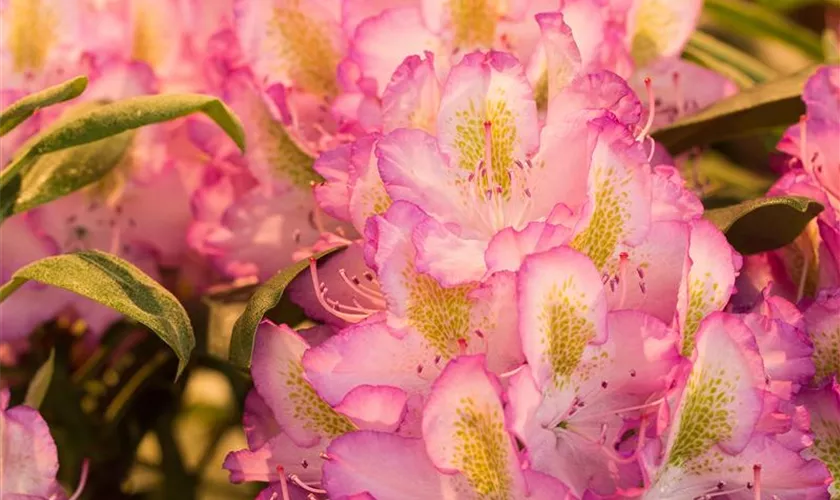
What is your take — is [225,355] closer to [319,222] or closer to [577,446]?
[319,222]

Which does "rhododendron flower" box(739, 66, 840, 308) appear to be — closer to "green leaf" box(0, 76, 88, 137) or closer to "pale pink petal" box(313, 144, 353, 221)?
"pale pink petal" box(313, 144, 353, 221)

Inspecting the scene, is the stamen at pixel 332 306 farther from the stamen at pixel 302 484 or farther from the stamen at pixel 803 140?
the stamen at pixel 803 140

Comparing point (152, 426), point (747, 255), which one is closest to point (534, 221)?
point (747, 255)

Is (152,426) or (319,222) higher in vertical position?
(319,222)

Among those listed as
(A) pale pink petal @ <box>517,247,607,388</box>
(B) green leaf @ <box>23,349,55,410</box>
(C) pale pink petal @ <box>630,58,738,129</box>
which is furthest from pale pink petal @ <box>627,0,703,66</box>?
(B) green leaf @ <box>23,349,55,410</box>

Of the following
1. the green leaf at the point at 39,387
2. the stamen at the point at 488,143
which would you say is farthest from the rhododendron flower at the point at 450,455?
the green leaf at the point at 39,387

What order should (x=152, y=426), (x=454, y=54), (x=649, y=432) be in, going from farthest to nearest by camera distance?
(x=152, y=426)
(x=454, y=54)
(x=649, y=432)
